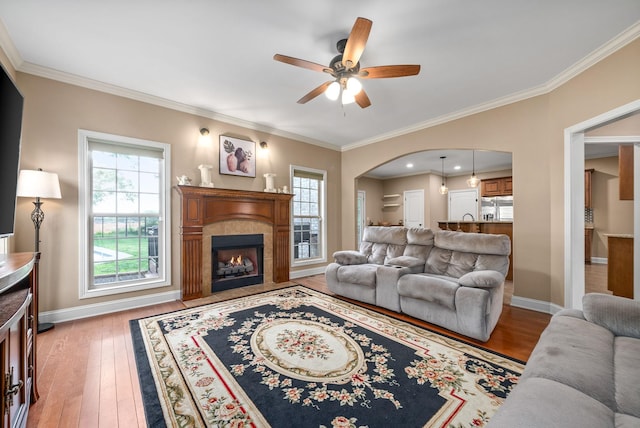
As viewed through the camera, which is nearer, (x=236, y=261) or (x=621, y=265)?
(x=621, y=265)

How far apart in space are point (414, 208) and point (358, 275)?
596 cm

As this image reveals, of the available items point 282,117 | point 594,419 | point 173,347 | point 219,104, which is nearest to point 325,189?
point 282,117

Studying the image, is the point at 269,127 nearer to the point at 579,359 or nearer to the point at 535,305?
the point at 579,359

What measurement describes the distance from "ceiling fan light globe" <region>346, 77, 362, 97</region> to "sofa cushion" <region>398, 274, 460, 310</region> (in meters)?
2.07

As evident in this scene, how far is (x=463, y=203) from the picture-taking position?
8.31m

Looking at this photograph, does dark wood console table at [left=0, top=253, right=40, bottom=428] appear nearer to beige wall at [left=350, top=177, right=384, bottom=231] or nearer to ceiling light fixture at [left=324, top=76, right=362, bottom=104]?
ceiling light fixture at [left=324, top=76, right=362, bottom=104]

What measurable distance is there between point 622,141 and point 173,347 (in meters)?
5.56

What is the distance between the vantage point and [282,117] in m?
4.28

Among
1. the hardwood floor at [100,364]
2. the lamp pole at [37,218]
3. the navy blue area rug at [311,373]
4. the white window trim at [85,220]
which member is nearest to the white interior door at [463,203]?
the hardwood floor at [100,364]

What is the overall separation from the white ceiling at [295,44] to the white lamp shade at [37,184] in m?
1.18

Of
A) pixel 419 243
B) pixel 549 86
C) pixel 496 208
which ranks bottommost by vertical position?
pixel 419 243

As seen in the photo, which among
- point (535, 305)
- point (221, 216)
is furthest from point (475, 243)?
point (221, 216)

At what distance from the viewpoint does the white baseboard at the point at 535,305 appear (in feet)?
10.4

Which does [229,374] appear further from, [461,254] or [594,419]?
[461,254]
